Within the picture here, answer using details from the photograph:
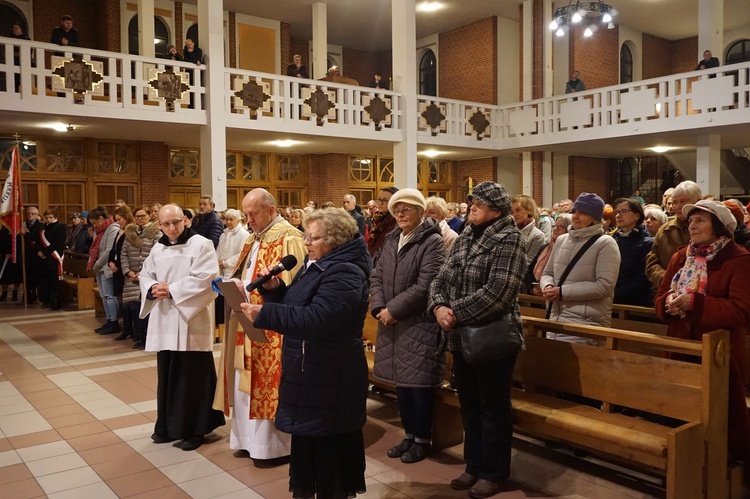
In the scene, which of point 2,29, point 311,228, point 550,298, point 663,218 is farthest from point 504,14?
point 311,228

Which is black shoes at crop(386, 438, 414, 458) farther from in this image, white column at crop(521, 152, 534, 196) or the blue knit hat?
white column at crop(521, 152, 534, 196)

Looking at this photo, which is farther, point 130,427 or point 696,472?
point 130,427

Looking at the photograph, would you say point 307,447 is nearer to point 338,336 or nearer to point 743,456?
point 338,336

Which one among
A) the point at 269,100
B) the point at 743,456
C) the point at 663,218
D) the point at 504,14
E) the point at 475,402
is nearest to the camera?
the point at 743,456

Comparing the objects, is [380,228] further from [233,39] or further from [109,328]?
[233,39]

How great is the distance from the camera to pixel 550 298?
4.41m

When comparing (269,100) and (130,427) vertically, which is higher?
(269,100)

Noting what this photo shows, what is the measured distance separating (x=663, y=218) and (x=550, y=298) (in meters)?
2.01

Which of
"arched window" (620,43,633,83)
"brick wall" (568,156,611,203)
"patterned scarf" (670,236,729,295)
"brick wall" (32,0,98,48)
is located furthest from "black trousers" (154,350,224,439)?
"arched window" (620,43,633,83)

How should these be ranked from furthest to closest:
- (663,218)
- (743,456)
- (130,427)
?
(663,218) < (130,427) < (743,456)

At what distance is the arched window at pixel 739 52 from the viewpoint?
2017cm

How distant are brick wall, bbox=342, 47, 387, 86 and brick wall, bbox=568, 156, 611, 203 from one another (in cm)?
719

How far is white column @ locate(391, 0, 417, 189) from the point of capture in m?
15.5

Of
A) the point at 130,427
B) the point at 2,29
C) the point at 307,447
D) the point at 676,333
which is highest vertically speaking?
the point at 2,29
